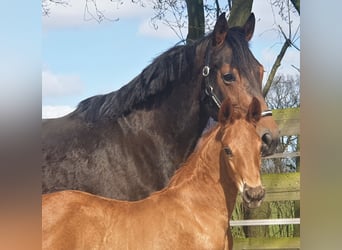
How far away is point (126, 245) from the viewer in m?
2.87

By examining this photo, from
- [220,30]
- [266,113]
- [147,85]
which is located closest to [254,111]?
[266,113]

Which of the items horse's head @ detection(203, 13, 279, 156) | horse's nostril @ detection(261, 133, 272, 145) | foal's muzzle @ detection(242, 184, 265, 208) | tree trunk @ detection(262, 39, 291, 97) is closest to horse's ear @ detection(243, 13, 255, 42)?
horse's head @ detection(203, 13, 279, 156)

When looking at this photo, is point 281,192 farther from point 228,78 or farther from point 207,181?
point 228,78

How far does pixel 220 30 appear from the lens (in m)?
2.94

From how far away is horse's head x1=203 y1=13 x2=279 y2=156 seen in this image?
9.53ft

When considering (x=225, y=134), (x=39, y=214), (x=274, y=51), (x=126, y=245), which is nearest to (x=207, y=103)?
(x=225, y=134)

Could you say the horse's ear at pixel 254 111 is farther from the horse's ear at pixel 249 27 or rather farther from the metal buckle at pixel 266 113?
the horse's ear at pixel 249 27

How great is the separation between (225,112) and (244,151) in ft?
0.64

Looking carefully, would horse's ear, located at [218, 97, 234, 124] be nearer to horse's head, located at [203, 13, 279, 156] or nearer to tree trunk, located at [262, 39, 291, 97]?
horse's head, located at [203, 13, 279, 156]

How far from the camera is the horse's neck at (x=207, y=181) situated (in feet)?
9.55

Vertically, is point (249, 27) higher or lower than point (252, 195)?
higher

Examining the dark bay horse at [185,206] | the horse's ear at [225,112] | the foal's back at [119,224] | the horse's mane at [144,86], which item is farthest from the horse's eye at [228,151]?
the horse's mane at [144,86]

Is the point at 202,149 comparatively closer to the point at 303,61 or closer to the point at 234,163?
the point at 234,163

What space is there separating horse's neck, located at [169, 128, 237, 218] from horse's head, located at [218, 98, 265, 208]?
1.9 inches
